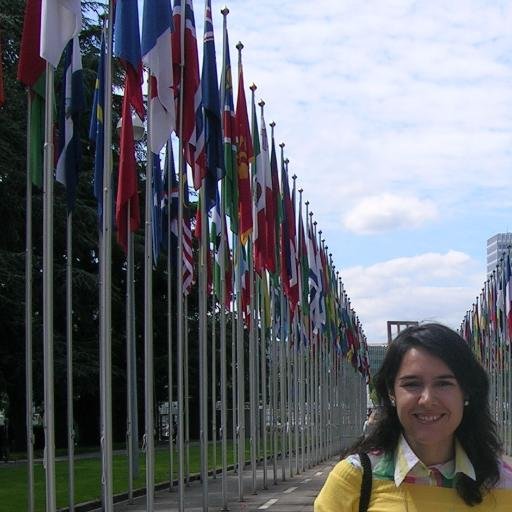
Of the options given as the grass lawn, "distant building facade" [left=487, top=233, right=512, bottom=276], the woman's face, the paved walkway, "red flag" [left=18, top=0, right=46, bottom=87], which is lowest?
the paved walkway

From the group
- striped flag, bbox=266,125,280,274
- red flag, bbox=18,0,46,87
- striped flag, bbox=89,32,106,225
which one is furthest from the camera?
striped flag, bbox=266,125,280,274

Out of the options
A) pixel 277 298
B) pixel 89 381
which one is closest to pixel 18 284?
pixel 89 381

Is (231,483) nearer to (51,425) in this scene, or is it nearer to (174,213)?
(174,213)

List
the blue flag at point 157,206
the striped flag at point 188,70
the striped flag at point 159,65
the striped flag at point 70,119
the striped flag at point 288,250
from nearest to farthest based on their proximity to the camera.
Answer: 1. the striped flag at point 159,65
2. the striped flag at point 70,119
3. the striped flag at point 188,70
4. the blue flag at point 157,206
5. the striped flag at point 288,250

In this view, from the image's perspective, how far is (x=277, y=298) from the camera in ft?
110

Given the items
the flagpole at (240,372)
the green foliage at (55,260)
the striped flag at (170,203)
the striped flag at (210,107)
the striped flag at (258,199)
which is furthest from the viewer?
the green foliage at (55,260)

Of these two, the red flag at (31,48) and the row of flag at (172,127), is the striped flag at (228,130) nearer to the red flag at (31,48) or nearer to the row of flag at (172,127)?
the row of flag at (172,127)

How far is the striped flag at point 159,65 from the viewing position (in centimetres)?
1423

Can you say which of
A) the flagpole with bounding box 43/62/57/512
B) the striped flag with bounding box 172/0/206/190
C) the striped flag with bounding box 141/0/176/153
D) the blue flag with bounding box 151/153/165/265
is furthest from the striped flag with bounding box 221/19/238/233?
the flagpole with bounding box 43/62/57/512

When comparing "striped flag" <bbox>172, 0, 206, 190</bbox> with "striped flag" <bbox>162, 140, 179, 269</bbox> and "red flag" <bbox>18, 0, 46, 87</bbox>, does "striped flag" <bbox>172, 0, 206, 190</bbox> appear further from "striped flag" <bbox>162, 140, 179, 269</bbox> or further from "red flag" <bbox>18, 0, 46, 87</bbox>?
"red flag" <bbox>18, 0, 46, 87</bbox>

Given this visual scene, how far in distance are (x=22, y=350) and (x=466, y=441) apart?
3423 centimetres

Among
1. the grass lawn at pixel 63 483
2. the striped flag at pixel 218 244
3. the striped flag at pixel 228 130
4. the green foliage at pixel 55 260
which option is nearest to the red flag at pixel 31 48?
the striped flag at pixel 228 130

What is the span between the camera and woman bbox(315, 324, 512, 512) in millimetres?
2734

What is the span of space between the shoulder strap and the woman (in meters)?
0.01
